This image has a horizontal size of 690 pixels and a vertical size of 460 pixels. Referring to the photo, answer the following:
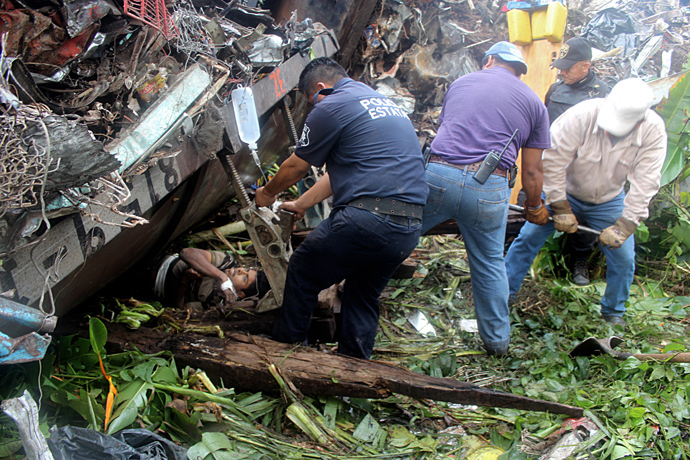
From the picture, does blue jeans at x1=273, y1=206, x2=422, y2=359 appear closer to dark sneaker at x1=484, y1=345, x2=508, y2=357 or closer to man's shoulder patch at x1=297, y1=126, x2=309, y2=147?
man's shoulder patch at x1=297, y1=126, x2=309, y2=147

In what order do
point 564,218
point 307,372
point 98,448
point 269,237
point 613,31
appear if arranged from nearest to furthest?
point 98,448, point 307,372, point 269,237, point 564,218, point 613,31

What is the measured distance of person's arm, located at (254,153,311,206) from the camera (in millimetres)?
2705

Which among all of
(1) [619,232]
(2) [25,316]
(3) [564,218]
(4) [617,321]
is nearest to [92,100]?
(2) [25,316]

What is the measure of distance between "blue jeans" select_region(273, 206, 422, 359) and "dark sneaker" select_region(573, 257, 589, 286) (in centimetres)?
228

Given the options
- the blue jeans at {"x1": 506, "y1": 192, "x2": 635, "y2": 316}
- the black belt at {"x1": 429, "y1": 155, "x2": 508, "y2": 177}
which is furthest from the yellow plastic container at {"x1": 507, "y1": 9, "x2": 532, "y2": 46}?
the black belt at {"x1": 429, "y1": 155, "x2": 508, "y2": 177}

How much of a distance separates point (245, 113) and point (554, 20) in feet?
11.9

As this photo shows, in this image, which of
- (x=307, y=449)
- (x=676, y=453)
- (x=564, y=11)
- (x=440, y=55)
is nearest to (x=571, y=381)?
(x=676, y=453)

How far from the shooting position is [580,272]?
4270 mm

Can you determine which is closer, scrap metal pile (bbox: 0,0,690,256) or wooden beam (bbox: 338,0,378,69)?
scrap metal pile (bbox: 0,0,690,256)

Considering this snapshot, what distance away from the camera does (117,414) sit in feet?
6.51

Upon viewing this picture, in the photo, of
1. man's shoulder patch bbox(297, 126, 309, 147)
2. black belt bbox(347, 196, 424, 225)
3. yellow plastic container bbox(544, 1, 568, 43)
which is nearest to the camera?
black belt bbox(347, 196, 424, 225)

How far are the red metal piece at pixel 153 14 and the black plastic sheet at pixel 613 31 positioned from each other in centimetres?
639

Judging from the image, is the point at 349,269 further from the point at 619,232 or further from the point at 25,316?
the point at 619,232

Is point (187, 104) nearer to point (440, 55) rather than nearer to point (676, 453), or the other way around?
point (676, 453)
